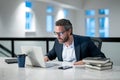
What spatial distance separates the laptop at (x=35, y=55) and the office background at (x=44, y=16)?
1823 mm

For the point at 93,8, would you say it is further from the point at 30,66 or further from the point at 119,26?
the point at 30,66

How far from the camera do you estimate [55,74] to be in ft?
6.47

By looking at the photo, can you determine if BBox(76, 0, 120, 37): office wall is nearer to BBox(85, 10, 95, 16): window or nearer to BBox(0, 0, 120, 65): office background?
BBox(0, 0, 120, 65): office background

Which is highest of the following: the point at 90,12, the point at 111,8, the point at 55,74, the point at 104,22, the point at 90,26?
the point at 111,8

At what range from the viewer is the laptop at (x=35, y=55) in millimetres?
2271

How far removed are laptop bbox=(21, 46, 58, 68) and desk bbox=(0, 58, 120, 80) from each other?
8 cm

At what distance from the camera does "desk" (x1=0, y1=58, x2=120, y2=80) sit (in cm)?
183

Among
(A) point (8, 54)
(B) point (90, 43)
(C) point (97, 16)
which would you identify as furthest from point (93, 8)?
(B) point (90, 43)

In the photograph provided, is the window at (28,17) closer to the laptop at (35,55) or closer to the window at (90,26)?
the window at (90,26)

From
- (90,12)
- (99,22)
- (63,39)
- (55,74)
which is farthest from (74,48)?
(90,12)

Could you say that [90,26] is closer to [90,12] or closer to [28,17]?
[90,12]

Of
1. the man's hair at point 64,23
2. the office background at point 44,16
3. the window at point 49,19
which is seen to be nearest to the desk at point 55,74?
the man's hair at point 64,23

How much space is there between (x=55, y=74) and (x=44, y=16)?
960 cm

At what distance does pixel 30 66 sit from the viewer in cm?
241
